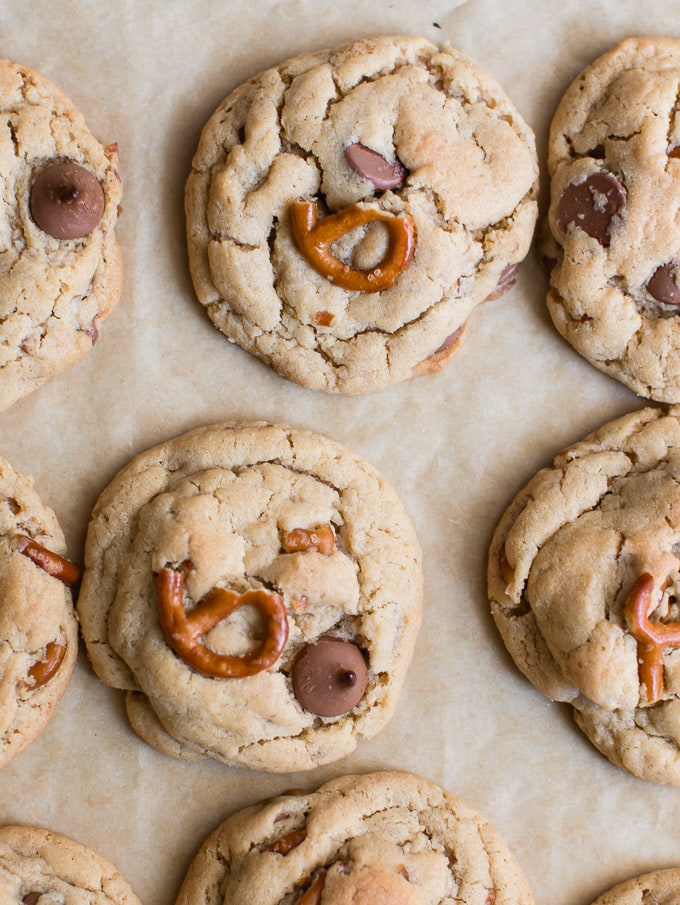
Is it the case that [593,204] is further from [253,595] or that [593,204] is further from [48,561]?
[48,561]

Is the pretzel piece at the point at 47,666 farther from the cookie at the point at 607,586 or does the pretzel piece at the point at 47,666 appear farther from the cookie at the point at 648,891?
the cookie at the point at 648,891

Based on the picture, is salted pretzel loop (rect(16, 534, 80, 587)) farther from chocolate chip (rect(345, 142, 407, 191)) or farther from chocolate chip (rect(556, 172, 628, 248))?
chocolate chip (rect(556, 172, 628, 248))

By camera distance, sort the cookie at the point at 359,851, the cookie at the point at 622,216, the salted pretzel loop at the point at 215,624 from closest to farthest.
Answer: the salted pretzel loop at the point at 215,624, the cookie at the point at 359,851, the cookie at the point at 622,216

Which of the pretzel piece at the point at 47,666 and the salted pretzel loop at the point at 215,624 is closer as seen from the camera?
the salted pretzel loop at the point at 215,624

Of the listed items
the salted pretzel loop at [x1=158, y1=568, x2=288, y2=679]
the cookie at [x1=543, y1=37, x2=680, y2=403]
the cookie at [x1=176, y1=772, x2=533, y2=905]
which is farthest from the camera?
the cookie at [x1=543, y1=37, x2=680, y2=403]

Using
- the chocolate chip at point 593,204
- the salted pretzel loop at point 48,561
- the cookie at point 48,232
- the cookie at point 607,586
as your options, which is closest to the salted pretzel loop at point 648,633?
the cookie at point 607,586

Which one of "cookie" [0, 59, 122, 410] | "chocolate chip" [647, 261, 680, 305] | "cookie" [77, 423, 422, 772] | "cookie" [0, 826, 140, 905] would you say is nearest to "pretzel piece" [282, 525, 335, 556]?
"cookie" [77, 423, 422, 772]
